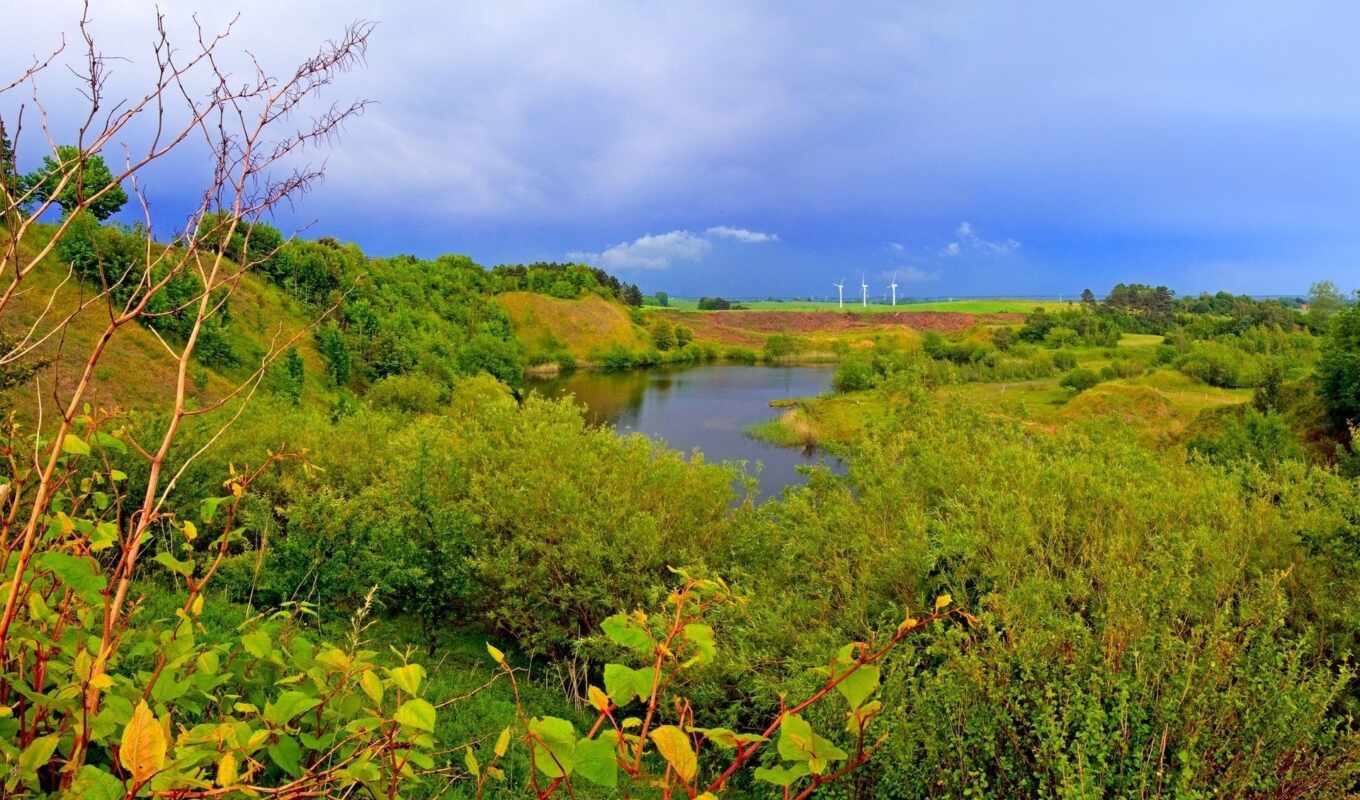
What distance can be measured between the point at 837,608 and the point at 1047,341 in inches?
4354

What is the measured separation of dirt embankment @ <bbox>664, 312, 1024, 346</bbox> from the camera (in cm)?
14275

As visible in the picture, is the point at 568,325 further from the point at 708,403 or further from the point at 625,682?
the point at 625,682

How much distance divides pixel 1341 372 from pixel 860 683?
4247 centimetres

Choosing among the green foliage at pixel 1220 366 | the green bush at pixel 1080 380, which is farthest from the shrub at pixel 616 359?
the green foliage at pixel 1220 366

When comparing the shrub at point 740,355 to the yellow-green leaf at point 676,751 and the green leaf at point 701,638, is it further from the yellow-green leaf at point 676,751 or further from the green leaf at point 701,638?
the yellow-green leaf at point 676,751

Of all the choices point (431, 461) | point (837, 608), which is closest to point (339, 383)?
point (431, 461)

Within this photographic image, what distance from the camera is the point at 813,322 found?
507ft

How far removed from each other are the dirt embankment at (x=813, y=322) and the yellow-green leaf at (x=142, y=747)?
443ft

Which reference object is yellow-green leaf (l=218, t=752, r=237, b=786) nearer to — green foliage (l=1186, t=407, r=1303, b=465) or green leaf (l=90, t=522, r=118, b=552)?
green leaf (l=90, t=522, r=118, b=552)

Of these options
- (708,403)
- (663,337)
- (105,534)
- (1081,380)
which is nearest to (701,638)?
(105,534)

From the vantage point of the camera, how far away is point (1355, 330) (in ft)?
116

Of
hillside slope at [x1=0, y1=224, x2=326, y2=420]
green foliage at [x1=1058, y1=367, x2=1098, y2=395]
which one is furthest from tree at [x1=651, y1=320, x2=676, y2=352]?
hillside slope at [x1=0, y1=224, x2=326, y2=420]

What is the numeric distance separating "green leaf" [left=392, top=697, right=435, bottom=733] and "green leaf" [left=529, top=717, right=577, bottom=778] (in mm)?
288

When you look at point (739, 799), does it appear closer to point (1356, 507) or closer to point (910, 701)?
point (910, 701)
